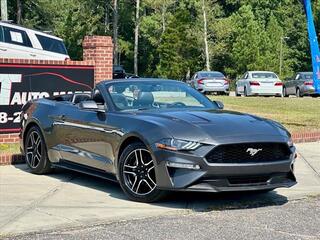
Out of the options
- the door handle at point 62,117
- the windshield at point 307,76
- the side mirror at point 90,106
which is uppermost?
the side mirror at point 90,106

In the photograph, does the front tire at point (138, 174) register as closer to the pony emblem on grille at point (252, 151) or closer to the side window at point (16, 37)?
the pony emblem on grille at point (252, 151)

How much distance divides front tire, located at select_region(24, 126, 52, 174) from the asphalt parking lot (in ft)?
1.01

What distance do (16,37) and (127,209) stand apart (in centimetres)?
1416

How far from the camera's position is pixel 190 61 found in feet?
207

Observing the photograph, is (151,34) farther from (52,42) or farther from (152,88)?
(152,88)

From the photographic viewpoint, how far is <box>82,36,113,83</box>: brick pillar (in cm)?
1370

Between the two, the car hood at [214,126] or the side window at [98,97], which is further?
the side window at [98,97]

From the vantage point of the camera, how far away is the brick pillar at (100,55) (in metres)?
13.7

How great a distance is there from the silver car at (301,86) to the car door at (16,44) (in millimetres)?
15120

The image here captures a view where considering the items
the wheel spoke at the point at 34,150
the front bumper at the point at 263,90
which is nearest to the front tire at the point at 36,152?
the wheel spoke at the point at 34,150

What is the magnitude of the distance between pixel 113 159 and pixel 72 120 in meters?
1.13

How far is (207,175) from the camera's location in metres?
6.71

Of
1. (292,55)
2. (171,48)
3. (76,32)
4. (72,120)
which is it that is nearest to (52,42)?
(72,120)

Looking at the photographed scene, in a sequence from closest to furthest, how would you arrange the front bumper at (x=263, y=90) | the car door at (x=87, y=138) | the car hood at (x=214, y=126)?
the car hood at (x=214, y=126)
the car door at (x=87, y=138)
the front bumper at (x=263, y=90)
